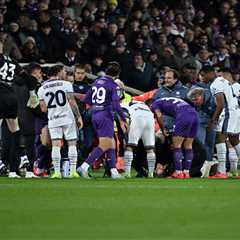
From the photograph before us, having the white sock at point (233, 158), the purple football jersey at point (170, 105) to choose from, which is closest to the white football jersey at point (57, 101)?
the purple football jersey at point (170, 105)

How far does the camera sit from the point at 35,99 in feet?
62.3

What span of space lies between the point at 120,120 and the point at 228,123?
2185 mm

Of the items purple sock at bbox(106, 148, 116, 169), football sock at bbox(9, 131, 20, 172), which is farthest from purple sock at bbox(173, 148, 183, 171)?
football sock at bbox(9, 131, 20, 172)

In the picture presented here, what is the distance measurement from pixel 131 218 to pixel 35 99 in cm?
808

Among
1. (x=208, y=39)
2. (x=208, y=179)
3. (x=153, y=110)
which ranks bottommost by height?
(x=208, y=179)

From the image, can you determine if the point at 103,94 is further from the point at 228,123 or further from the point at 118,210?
the point at 118,210

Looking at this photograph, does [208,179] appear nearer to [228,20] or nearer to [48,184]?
[48,184]

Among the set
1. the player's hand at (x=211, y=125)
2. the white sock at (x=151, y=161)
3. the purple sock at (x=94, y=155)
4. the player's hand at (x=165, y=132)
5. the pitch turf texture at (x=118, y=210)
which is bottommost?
the pitch turf texture at (x=118, y=210)

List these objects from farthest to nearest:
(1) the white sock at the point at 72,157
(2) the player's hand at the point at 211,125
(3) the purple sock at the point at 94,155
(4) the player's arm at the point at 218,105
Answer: (2) the player's hand at the point at 211,125 → (4) the player's arm at the point at 218,105 → (1) the white sock at the point at 72,157 → (3) the purple sock at the point at 94,155

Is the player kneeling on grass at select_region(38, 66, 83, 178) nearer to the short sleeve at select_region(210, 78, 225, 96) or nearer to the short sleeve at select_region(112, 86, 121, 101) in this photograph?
the short sleeve at select_region(112, 86, 121, 101)

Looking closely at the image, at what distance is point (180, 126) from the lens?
18.6m

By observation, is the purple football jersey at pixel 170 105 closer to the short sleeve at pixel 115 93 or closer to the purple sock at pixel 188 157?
the purple sock at pixel 188 157

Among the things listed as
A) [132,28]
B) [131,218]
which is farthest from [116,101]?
[132,28]

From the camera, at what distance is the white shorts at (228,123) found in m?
19.5
